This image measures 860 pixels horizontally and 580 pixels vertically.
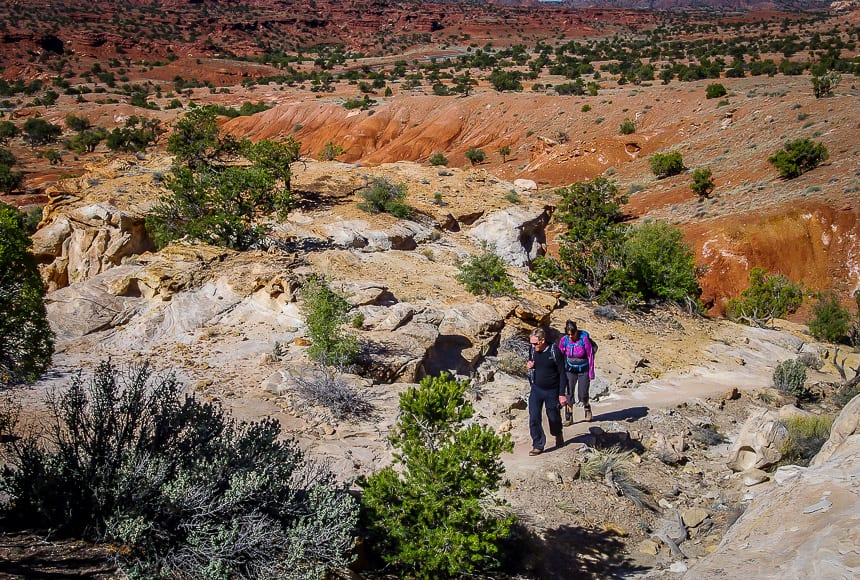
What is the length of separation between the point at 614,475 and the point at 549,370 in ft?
5.14

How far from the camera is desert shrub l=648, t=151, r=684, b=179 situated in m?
33.3

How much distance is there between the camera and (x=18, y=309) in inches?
193

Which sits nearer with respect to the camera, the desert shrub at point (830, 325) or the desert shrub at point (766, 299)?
the desert shrub at point (830, 325)

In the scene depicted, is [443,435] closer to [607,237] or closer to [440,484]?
[440,484]

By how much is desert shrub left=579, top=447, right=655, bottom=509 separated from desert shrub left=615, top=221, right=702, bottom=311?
27.0 ft

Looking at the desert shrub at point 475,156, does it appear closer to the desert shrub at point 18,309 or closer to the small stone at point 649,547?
the small stone at point 649,547

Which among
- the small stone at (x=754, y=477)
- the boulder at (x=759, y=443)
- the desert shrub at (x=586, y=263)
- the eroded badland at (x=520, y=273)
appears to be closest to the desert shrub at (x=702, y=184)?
the eroded badland at (x=520, y=273)

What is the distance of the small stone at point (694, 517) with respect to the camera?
6.13 meters

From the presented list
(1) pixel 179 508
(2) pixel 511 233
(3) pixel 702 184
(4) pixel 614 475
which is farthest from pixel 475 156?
(1) pixel 179 508

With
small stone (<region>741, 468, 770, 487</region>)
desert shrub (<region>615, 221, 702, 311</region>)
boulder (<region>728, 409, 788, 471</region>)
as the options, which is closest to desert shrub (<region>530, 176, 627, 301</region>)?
desert shrub (<region>615, 221, 702, 311</region>)

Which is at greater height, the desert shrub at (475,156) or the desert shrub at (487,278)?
the desert shrub at (475,156)

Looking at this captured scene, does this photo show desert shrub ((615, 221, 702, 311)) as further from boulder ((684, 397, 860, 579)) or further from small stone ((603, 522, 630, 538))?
boulder ((684, 397, 860, 579))

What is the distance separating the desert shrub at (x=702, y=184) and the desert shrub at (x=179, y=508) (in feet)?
98.1

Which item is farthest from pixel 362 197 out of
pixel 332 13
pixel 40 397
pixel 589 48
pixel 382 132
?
pixel 332 13
